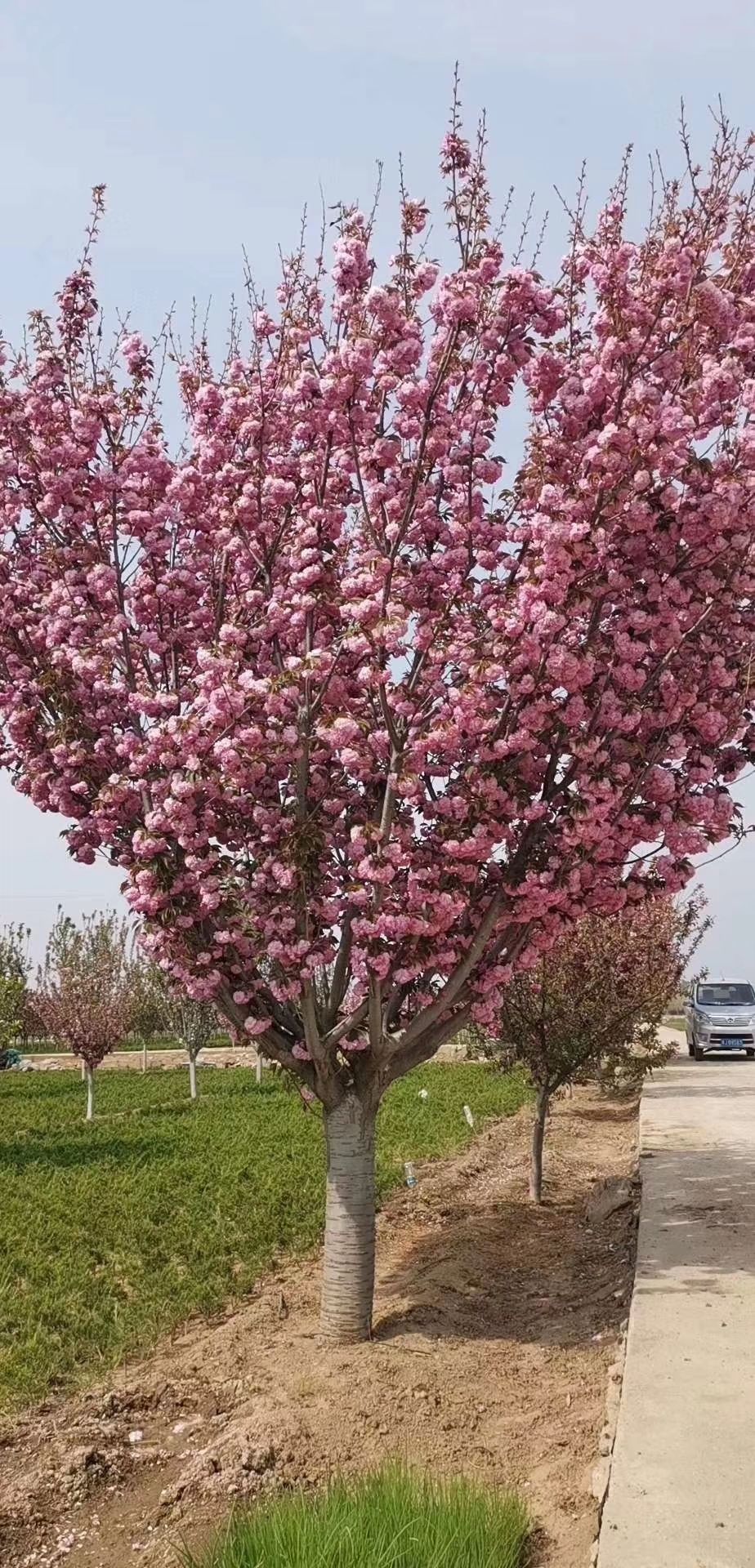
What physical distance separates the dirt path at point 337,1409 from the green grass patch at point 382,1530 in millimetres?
297

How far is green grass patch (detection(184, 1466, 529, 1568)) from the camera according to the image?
4.01 metres

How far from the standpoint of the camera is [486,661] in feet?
21.2

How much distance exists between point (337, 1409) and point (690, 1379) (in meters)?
1.74

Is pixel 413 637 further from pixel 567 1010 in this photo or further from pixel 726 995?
pixel 726 995

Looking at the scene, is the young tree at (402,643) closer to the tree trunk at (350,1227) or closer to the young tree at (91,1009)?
the tree trunk at (350,1227)

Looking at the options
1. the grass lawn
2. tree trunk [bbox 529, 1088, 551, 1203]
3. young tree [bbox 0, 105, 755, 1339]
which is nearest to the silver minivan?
the grass lawn

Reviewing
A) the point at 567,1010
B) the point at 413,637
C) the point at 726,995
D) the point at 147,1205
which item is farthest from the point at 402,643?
the point at 726,995

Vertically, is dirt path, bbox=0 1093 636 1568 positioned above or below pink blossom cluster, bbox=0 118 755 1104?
below

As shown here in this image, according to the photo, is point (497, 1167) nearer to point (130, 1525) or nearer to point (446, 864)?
point (446, 864)

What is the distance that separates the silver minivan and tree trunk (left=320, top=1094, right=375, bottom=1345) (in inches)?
774

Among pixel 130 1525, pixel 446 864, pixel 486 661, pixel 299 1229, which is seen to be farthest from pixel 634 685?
pixel 299 1229

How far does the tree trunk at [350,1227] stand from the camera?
7.34 m

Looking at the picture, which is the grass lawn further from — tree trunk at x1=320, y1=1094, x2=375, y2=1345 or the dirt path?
tree trunk at x1=320, y1=1094, x2=375, y2=1345

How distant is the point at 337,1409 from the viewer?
6.13 m
